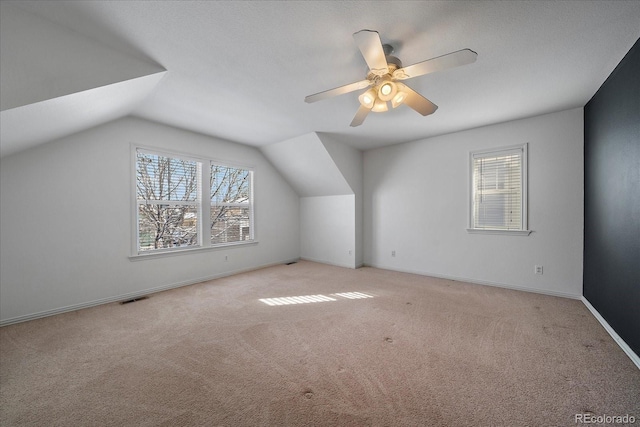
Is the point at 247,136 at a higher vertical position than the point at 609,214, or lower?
higher

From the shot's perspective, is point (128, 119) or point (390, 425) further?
point (128, 119)

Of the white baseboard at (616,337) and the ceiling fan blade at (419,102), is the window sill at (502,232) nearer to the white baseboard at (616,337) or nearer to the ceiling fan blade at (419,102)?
the white baseboard at (616,337)

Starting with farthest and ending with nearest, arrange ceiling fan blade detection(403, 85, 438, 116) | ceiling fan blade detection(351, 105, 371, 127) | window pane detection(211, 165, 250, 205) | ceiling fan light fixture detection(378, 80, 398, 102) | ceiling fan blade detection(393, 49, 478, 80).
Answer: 1. window pane detection(211, 165, 250, 205)
2. ceiling fan blade detection(351, 105, 371, 127)
3. ceiling fan blade detection(403, 85, 438, 116)
4. ceiling fan light fixture detection(378, 80, 398, 102)
5. ceiling fan blade detection(393, 49, 478, 80)

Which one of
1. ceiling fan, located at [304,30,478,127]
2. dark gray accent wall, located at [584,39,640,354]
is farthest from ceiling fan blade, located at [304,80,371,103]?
dark gray accent wall, located at [584,39,640,354]

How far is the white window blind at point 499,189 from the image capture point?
3480mm

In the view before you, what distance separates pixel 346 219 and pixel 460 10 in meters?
3.81

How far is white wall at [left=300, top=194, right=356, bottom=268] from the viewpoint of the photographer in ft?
16.4

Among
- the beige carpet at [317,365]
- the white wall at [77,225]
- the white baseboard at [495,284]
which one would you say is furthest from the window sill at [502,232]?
Answer: the white wall at [77,225]

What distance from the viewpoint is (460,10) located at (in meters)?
1.57

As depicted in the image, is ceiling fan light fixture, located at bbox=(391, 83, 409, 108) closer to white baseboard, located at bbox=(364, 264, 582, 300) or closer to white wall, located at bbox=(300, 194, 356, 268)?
white wall, located at bbox=(300, 194, 356, 268)

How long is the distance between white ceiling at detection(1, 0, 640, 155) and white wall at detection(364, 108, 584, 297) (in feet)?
1.93

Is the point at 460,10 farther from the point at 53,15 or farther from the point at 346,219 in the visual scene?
the point at 346,219

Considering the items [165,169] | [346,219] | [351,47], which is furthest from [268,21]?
[346,219]

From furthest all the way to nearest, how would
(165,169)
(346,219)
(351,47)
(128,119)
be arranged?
1. (346,219)
2. (165,169)
3. (128,119)
4. (351,47)
